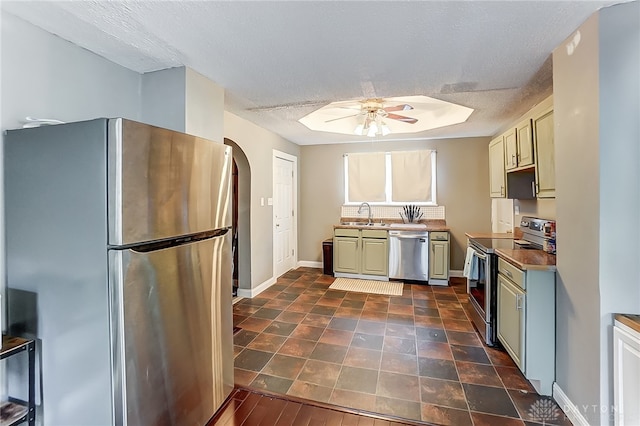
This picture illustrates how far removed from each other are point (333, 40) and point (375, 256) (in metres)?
3.61

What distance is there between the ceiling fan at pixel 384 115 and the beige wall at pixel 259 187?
677 millimetres

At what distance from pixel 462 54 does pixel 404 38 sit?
50cm

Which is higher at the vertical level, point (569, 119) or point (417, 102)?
point (417, 102)

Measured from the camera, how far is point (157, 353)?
141 cm

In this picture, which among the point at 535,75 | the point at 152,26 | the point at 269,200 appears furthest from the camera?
the point at 269,200

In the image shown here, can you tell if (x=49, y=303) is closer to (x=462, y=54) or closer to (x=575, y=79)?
(x=462, y=54)

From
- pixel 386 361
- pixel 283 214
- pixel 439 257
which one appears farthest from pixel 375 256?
Result: pixel 386 361

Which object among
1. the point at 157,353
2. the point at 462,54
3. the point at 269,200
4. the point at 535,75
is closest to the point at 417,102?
the point at 535,75

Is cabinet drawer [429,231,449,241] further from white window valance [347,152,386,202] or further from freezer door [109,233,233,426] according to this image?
freezer door [109,233,233,426]

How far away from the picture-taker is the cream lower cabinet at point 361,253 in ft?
15.7

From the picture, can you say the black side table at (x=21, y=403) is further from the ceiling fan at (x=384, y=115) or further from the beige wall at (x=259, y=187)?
the ceiling fan at (x=384, y=115)

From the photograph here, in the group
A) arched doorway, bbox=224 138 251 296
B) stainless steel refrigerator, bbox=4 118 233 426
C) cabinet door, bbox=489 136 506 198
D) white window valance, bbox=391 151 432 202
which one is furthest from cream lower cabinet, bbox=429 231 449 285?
stainless steel refrigerator, bbox=4 118 233 426

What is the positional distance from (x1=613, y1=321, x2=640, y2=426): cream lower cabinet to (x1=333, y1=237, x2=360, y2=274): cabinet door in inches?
140

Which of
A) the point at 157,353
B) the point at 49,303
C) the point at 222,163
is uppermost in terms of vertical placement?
the point at 222,163
